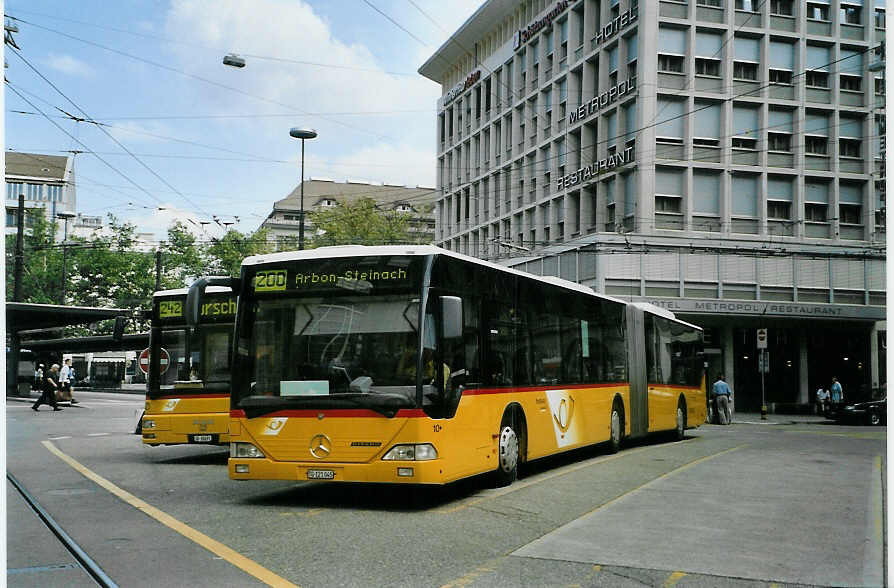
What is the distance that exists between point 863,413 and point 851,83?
570 inches

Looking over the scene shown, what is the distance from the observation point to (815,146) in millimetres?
43062

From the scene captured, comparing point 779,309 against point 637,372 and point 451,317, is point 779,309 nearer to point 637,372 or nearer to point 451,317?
point 637,372

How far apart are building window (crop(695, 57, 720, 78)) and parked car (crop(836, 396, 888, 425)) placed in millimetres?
15053

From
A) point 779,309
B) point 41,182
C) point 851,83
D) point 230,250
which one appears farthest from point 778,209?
point 41,182

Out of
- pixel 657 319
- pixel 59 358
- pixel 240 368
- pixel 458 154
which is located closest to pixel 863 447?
pixel 657 319

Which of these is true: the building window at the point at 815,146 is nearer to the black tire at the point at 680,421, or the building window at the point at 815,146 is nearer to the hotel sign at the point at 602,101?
the hotel sign at the point at 602,101

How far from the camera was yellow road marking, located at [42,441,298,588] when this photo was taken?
7.09 metres

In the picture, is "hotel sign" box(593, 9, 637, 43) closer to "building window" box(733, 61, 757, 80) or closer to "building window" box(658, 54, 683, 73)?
"building window" box(658, 54, 683, 73)

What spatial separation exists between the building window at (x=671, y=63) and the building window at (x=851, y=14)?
631 cm

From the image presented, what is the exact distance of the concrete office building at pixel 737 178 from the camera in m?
41.9

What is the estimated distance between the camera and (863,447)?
20.7m

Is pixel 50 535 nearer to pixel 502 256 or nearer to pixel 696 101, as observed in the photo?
pixel 696 101

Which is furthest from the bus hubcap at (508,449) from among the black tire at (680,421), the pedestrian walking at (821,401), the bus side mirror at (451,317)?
the pedestrian walking at (821,401)

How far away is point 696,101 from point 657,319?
2286cm
